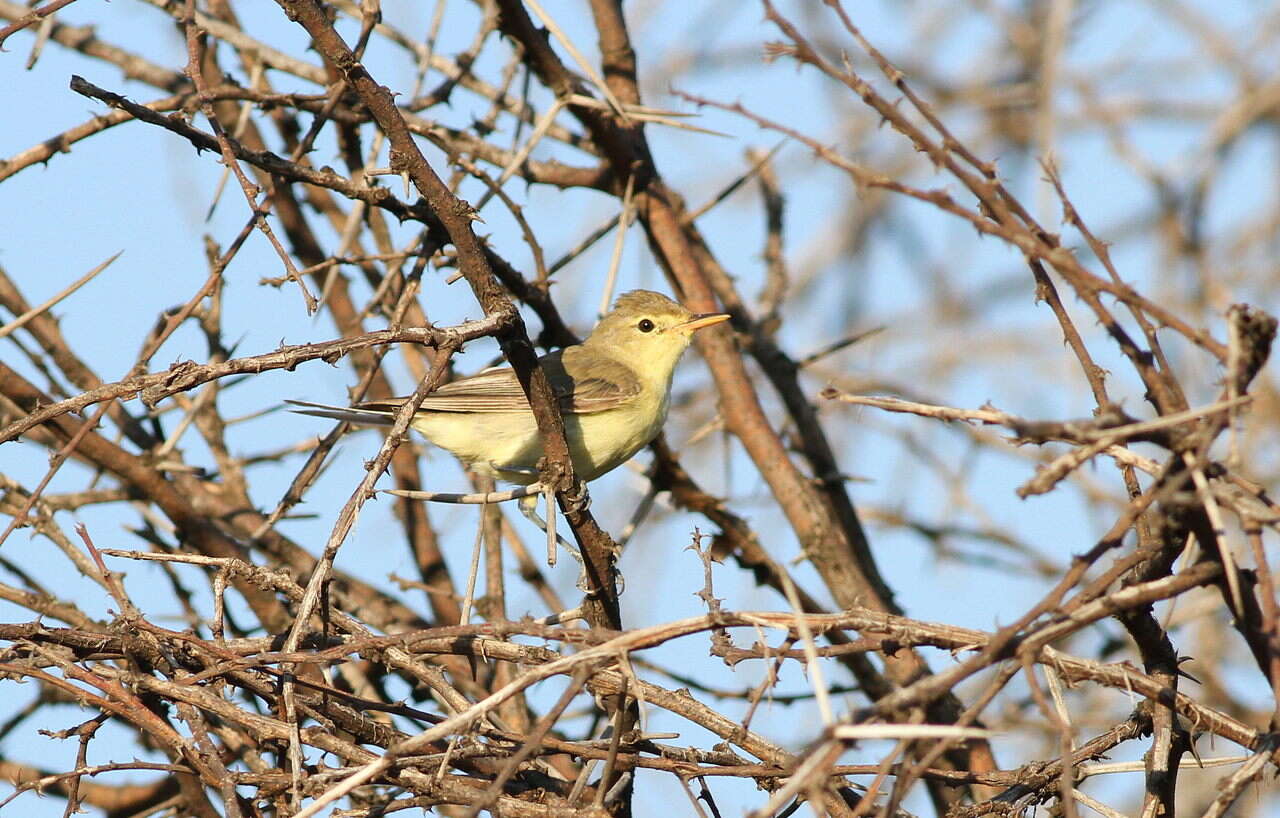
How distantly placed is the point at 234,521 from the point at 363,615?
0.58 meters

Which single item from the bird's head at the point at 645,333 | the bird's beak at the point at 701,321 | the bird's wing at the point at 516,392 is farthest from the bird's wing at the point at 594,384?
the bird's beak at the point at 701,321

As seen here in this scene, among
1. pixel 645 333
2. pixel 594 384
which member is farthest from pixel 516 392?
pixel 645 333

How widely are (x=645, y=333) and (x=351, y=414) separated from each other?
1767 millimetres

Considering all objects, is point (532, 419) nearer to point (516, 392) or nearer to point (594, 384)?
point (516, 392)

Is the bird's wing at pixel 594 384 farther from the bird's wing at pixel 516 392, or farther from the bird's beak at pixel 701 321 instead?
the bird's beak at pixel 701 321

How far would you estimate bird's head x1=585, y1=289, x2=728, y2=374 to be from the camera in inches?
211

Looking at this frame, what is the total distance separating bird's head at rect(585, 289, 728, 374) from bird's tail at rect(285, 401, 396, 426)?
145 centimetres

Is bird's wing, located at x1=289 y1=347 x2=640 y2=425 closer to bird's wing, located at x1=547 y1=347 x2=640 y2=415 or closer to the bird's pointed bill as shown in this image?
bird's wing, located at x1=547 y1=347 x2=640 y2=415

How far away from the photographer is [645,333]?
18.1ft

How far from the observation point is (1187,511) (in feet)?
6.56

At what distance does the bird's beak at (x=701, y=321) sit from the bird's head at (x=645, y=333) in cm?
9

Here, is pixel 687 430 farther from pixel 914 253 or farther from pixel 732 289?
pixel 914 253

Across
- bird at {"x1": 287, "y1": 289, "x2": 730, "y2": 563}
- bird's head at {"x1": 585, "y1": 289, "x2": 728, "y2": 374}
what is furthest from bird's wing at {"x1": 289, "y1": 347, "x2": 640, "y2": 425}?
bird's head at {"x1": 585, "y1": 289, "x2": 728, "y2": 374}

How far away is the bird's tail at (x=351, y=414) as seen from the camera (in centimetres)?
407
